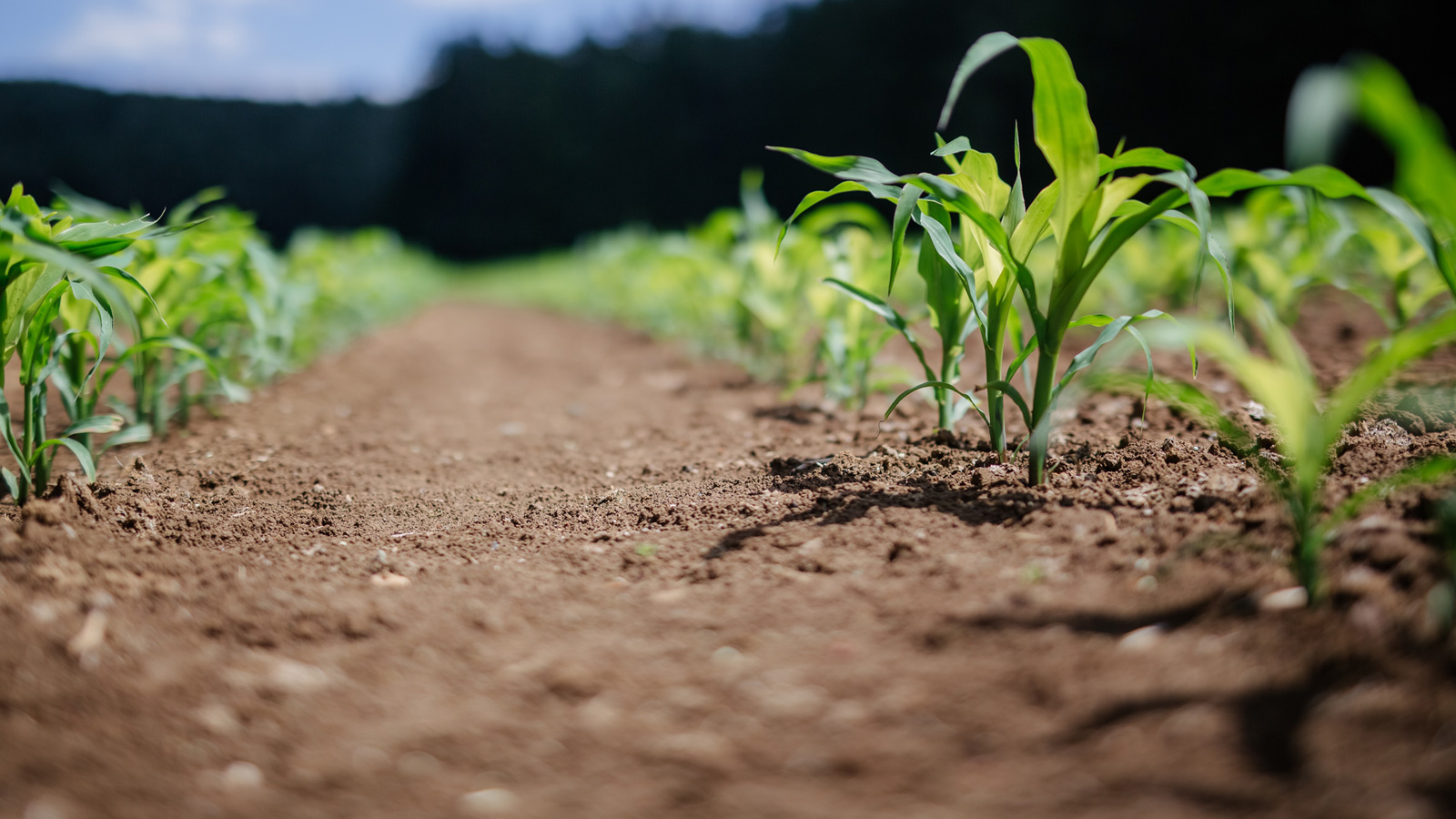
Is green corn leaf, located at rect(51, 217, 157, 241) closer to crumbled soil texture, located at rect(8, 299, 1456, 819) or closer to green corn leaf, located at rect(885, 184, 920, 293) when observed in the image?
crumbled soil texture, located at rect(8, 299, 1456, 819)

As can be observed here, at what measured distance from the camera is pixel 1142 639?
0.75 metres

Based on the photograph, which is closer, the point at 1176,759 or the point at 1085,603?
the point at 1176,759

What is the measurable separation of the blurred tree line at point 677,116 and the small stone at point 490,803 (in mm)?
8960

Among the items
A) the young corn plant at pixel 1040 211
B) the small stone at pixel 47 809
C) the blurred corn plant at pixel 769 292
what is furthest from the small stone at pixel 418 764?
the young corn plant at pixel 1040 211

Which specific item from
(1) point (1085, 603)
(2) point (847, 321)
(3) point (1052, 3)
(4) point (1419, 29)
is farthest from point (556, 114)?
(1) point (1085, 603)

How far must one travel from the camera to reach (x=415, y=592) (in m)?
1.03

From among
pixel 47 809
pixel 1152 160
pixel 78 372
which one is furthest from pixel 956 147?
pixel 78 372

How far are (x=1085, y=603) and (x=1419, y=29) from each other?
1008 centimetres

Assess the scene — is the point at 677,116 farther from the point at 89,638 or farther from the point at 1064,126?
the point at 89,638

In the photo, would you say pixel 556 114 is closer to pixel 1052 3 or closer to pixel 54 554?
pixel 1052 3

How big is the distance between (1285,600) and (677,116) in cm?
2043

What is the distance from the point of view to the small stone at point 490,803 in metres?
0.62

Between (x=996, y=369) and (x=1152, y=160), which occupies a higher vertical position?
(x=1152, y=160)

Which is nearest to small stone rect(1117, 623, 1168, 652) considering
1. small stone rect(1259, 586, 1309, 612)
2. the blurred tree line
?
small stone rect(1259, 586, 1309, 612)
